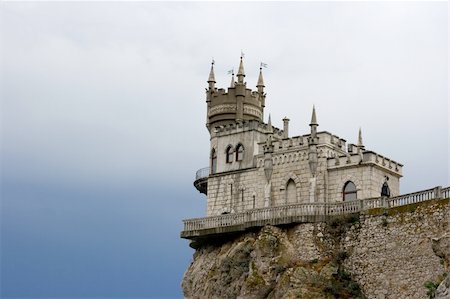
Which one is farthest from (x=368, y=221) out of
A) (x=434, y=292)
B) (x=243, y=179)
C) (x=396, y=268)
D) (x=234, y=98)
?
(x=234, y=98)

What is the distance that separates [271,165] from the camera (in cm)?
5953

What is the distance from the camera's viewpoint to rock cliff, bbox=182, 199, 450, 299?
1907 inches

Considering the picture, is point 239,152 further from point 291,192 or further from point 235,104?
point 291,192

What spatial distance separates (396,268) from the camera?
4959 centimetres

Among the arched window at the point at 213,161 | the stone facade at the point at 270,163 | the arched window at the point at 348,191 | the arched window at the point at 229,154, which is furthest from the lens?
the arched window at the point at 213,161

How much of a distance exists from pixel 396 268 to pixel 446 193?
15.1 ft

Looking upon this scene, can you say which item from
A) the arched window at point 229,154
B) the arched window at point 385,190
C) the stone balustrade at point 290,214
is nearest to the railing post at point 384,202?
the stone balustrade at point 290,214

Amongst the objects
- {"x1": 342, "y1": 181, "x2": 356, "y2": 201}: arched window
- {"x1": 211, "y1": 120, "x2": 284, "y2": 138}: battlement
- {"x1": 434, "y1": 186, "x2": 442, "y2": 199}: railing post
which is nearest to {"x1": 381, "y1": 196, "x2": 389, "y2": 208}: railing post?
{"x1": 434, "y1": 186, "x2": 442, "y2": 199}: railing post

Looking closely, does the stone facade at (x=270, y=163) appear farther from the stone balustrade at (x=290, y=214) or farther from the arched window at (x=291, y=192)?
the stone balustrade at (x=290, y=214)

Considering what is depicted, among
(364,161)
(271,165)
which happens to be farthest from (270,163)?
(364,161)

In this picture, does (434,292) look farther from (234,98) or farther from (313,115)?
(234,98)

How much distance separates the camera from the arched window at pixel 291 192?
58284mm

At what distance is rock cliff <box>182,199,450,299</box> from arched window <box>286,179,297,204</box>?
3415mm

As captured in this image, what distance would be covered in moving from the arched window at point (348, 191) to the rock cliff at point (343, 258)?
3.08m
